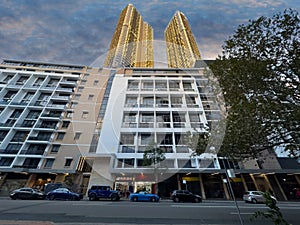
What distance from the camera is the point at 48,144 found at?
84.6 ft

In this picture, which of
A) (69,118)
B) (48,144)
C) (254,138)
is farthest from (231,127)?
(69,118)

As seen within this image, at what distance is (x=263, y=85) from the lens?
23.4 ft

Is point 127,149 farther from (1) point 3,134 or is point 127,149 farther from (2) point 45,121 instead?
(1) point 3,134

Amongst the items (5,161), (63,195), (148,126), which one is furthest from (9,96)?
(148,126)

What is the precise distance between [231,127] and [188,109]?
20.3 metres

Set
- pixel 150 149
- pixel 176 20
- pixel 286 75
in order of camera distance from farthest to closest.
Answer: pixel 176 20 < pixel 150 149 < pixel 286 75

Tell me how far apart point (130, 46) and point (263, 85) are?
135 ft

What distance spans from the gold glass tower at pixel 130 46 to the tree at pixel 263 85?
27973 millimetres

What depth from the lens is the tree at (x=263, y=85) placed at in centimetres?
673

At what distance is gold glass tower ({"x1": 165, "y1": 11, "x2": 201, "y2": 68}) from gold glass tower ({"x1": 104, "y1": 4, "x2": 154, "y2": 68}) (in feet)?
23.9

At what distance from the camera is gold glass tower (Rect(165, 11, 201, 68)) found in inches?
1890

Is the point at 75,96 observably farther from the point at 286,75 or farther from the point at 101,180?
the point at 286,75

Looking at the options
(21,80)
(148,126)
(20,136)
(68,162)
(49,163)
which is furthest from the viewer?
(21,80)

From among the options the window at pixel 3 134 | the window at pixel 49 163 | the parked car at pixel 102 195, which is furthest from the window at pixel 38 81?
the parked car at pixel 102 195
